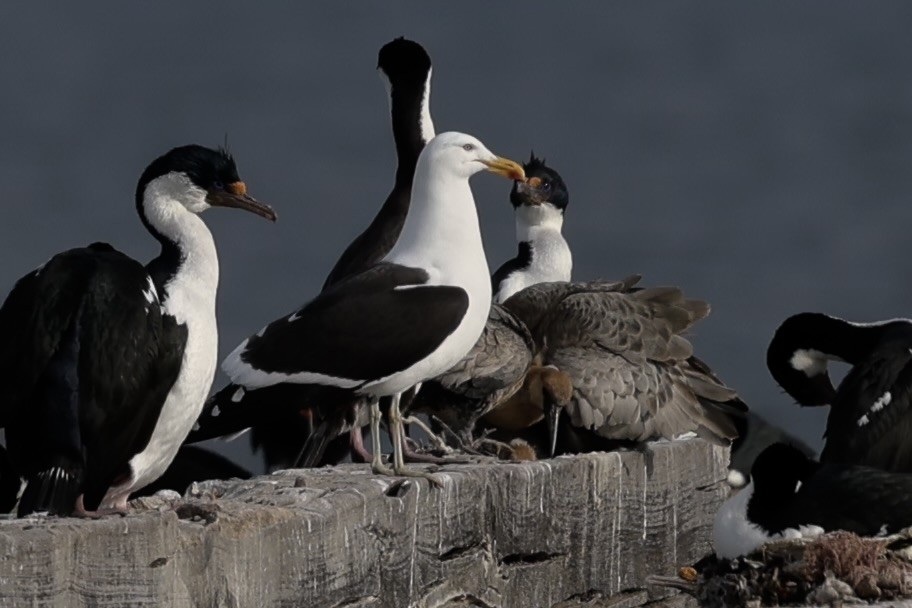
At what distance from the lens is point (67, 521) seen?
599cm

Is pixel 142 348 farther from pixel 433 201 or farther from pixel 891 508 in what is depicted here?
pixel 891 508

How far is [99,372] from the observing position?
23.3ft

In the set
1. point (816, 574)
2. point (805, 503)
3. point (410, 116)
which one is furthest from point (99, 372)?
point (410, 116)

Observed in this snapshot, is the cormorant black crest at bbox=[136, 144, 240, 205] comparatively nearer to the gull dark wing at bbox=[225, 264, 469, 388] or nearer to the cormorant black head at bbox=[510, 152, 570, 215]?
the gull dark wing at bbox=[225, 264, 469, 388]

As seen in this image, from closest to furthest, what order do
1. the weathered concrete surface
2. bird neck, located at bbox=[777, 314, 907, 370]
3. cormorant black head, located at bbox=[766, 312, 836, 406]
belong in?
the weathered concrete surface
bird neck, located at bbox=[777, 314, 907, 370]
cormorant black head, located at bbox=[766, 312, 836, 406]

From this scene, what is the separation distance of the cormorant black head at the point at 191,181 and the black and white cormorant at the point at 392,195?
96 cm

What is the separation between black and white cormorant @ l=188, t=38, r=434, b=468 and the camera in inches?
421

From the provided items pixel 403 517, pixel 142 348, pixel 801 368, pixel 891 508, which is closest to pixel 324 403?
pixel 403 517

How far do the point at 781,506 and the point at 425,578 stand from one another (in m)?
1.37

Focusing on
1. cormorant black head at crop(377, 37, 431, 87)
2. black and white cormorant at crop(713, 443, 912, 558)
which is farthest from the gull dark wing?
cormorant black head at crop(377, 37, 431, 87)

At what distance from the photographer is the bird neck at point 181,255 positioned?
793 cm

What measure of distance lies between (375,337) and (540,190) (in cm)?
667

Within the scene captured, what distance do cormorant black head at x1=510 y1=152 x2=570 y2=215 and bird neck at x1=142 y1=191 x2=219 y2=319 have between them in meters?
6.79

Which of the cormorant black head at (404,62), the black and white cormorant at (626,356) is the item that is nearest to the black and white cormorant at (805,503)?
the black and white cormorant at (626,356)
